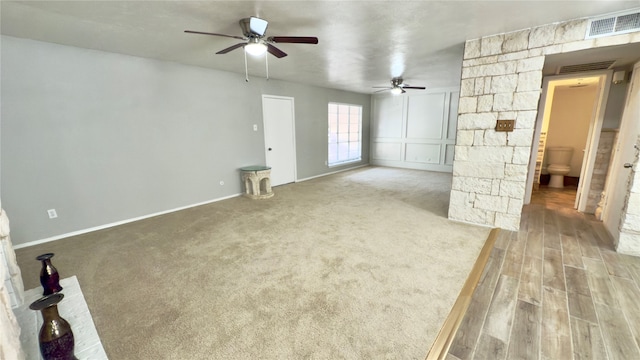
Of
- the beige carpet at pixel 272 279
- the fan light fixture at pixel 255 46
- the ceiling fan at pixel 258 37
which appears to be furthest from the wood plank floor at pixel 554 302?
the fan light fixture at pixel 255 46

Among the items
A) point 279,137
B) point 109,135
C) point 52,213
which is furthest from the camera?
point 279,137

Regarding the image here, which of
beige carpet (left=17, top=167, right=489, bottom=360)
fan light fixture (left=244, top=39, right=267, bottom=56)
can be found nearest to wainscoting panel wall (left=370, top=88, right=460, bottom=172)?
beige carpet (left=17, top=167, right=489, bottom=360)

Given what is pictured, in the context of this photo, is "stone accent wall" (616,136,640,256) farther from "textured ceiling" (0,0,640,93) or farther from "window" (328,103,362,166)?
"window" (328,103,362,166)

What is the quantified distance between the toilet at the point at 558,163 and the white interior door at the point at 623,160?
6.63 ft

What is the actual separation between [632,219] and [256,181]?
188 inches

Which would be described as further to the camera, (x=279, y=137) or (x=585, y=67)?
(x=279, y=137)

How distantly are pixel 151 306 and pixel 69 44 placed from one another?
3.16 metres

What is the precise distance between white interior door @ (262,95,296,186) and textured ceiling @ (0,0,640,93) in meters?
1.68

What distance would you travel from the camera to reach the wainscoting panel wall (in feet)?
22.8

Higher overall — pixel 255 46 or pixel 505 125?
pixel 255 46

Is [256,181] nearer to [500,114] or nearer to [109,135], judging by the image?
[109,135]

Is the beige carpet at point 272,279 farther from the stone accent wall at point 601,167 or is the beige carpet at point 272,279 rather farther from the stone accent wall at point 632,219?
the stone accent wall at point 601,167

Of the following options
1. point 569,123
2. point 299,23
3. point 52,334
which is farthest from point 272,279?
point 569,123

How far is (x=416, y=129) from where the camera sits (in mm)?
7508
